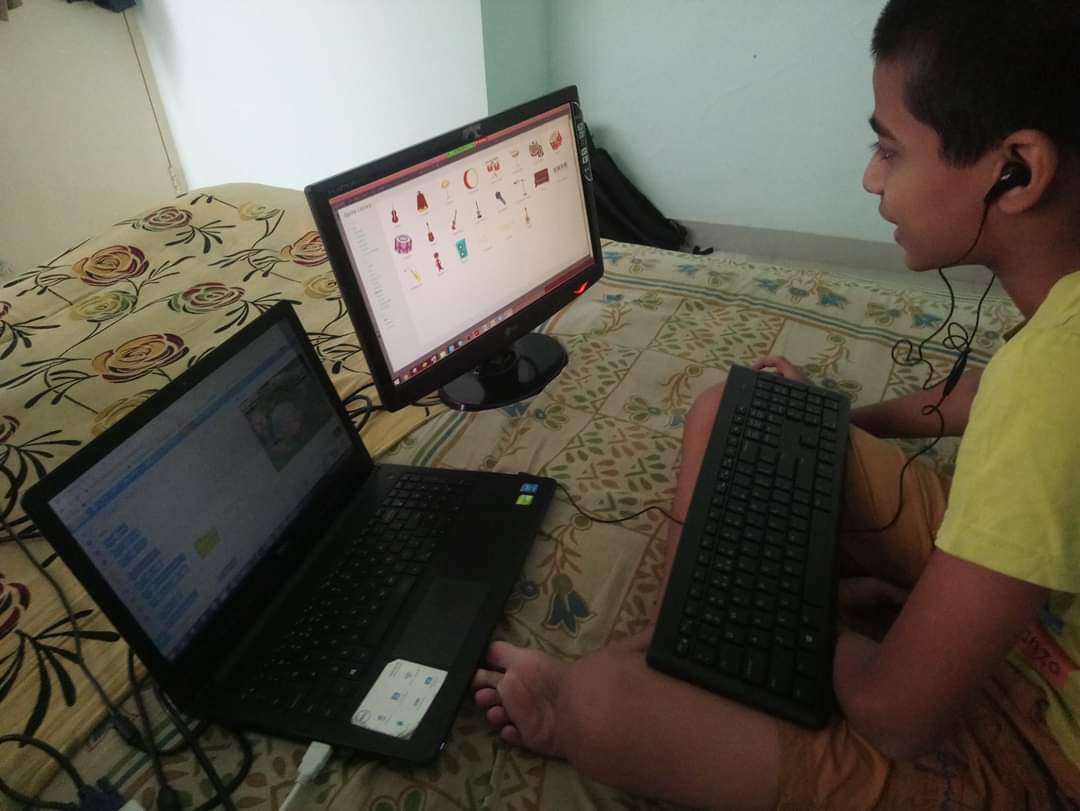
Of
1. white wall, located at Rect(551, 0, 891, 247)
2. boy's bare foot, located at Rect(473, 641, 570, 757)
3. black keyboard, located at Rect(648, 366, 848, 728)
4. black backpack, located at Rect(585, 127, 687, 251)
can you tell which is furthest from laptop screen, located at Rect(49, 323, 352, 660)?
white wall, located at Rect(551, 0, 891, 247)

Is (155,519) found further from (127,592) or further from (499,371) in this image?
(499,371)

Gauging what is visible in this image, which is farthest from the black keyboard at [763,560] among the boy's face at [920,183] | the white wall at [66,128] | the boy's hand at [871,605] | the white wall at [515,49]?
the white wall at [66,128]

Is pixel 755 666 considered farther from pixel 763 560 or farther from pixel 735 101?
pixel 735 101

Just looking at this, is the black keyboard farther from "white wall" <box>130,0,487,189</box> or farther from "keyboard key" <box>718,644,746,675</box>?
"white wall" <box>130,0,487,189</box>

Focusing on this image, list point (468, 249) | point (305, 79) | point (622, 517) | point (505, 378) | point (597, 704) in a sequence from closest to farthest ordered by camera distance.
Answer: point (597, 704) < point (622, 517) < point (468, 249) < point (505, 378) < point (305, 79)

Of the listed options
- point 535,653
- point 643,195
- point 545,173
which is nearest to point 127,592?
point 535,653

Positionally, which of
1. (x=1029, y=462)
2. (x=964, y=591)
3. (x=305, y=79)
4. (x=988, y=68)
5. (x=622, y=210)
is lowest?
(x=622, y=210)

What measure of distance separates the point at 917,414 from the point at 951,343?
10.8 inches

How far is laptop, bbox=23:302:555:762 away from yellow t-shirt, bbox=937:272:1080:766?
0.44 m

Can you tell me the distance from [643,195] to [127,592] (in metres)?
2.33

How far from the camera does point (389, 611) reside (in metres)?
0.68

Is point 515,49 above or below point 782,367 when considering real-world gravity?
above

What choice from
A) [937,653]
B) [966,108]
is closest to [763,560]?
[937,653]

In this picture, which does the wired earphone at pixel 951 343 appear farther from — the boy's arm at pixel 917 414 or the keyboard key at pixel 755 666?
the keyboard key at pixel 755 666
